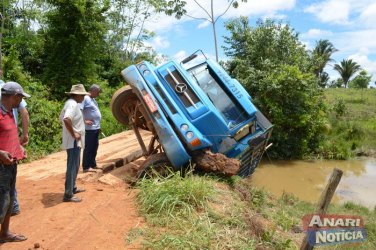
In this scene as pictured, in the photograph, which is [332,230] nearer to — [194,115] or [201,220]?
[201,220]

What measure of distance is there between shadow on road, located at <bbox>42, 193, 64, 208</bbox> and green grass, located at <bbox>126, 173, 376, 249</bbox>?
122cm

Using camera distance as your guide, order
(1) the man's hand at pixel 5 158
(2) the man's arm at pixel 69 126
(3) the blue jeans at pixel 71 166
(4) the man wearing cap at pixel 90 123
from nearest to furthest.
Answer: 1. (1) the man's hand at pixel 5 158
2. (2) the man's arm at pixel 69 126
3. (3) the blue jeans at pixel 71 166
4. (4) the man wearing cap at pixel 90 123

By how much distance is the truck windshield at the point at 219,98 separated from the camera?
26.7ft

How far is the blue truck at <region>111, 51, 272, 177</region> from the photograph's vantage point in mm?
7344

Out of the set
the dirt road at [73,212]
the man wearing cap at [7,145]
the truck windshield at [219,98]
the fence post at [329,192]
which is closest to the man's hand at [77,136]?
the dirt road at [73,212]

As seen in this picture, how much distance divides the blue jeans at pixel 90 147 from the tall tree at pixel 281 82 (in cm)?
1023

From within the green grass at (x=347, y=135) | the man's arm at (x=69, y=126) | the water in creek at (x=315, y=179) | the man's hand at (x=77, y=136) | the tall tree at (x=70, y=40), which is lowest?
the water in creek at (x=315, y=179)

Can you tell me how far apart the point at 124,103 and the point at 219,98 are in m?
2.18

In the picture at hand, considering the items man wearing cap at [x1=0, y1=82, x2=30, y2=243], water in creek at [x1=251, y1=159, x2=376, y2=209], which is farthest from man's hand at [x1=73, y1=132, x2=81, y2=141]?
water in creek at [x1=251, y1=159, x2=376, y2=209]

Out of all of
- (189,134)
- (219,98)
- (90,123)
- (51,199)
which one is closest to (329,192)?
(189,134)

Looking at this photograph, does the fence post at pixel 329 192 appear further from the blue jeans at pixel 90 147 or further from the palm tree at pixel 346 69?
the palm tree at pixel 346 69

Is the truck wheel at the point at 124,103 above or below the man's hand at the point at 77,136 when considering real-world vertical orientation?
above

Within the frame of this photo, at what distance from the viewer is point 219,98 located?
8.33 m

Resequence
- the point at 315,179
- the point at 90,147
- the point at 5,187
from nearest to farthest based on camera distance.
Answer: the point at 5,187
the point at 90,147
the point at 315,179
